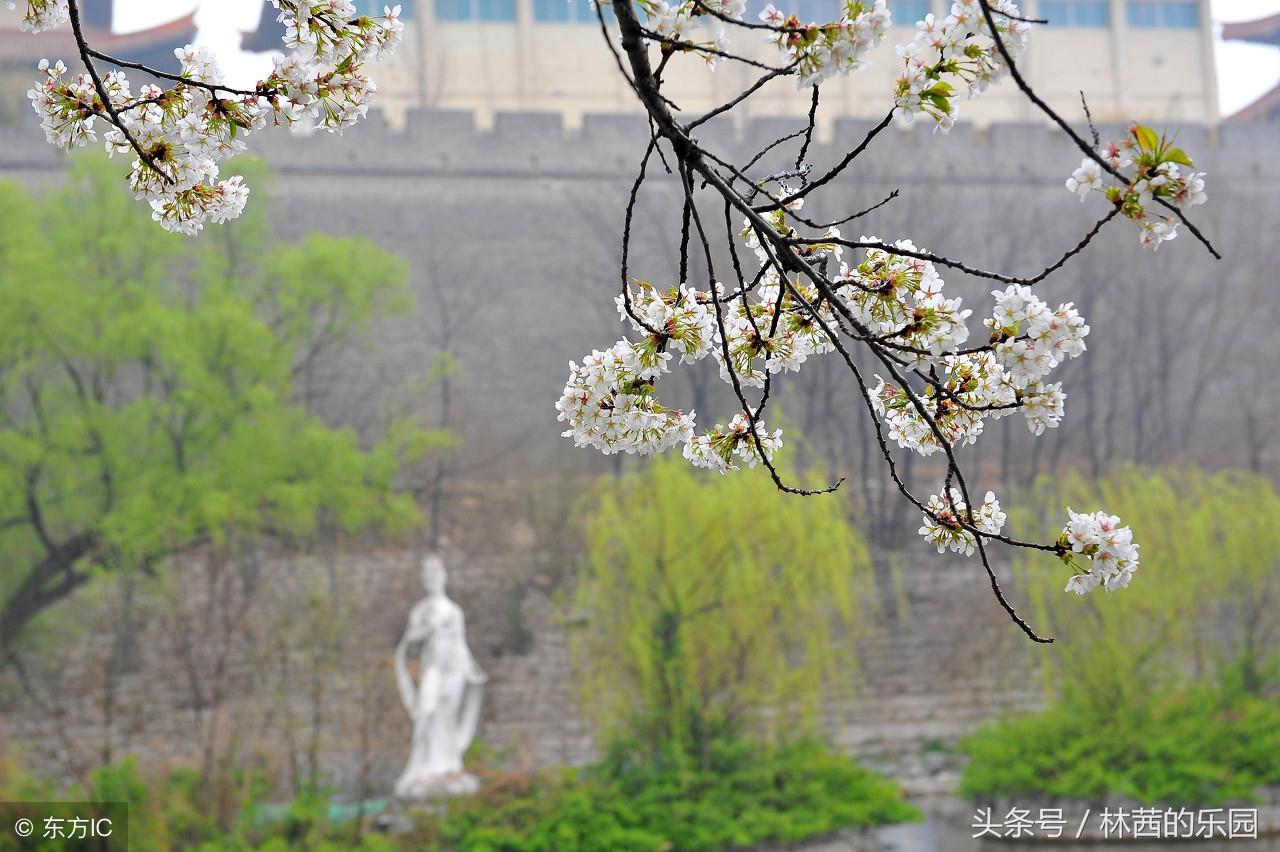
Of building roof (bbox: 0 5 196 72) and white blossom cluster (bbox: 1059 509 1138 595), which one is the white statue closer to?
white blossom cluster (bbox: 1059 509 1138 595)

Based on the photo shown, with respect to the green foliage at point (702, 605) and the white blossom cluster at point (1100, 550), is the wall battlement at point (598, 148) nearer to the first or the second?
the green foliage at point (702, 605)

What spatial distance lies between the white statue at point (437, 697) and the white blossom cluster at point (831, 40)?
6841mm

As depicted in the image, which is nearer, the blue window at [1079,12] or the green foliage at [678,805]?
the green foliage at [678,805]

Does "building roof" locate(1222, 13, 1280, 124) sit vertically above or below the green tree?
above

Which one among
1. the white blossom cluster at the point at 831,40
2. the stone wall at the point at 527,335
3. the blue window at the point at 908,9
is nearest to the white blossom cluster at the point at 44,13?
the white blossom cluster at the point at 831,40

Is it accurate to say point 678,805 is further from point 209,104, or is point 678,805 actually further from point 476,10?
point 476,10

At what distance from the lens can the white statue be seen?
25.8ft

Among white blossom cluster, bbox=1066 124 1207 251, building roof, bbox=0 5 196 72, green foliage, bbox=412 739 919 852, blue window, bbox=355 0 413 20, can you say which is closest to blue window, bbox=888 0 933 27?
blue window, bbox=355 0 413 20

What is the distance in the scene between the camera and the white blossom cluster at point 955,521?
1460mm

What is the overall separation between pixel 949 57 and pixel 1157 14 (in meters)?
20.3

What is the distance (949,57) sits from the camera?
132cm

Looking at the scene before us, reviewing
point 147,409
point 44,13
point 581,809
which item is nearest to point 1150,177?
point 44,13

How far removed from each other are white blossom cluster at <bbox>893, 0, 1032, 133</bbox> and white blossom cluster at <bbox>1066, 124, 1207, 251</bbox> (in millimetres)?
165

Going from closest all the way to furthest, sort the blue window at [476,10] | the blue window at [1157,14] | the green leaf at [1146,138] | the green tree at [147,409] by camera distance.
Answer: the green leaf at [1146,138] → the green tree at [147,409] → the blue window at [476,10] → the blue window at [1157,14]
